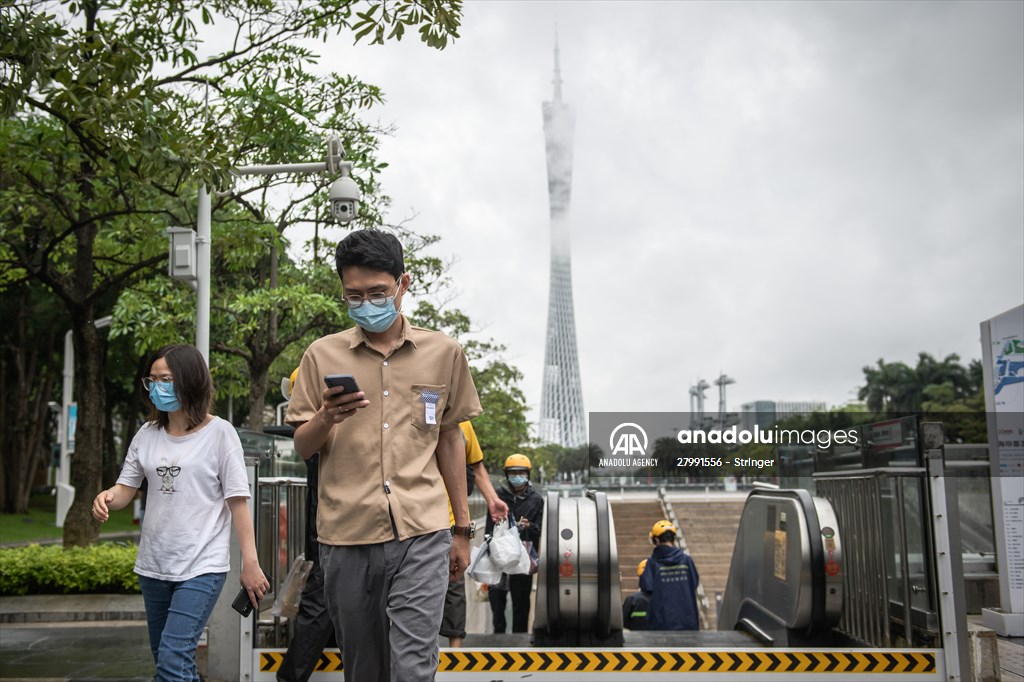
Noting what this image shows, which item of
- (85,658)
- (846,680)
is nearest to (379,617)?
(846,680)

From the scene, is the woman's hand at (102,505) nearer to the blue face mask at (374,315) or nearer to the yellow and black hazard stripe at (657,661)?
the blue face mask at (374,315)

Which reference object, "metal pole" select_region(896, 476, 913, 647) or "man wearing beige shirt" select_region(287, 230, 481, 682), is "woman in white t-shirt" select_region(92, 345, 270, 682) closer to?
"man wearing beige shirt" select_region(287, 230, 481, 682)

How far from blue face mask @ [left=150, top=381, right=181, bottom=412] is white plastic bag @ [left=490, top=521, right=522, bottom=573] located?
3203 mm

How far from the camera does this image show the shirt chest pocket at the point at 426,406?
136 inches

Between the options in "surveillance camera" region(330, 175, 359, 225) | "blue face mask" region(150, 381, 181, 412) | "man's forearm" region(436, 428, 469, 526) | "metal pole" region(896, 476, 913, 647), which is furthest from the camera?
"surveillance camera" region(330, 175, 359, 225)

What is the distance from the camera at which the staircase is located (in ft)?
102

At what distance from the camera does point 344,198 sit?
10.7 meters

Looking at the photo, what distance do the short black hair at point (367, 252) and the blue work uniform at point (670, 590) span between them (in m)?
5.81

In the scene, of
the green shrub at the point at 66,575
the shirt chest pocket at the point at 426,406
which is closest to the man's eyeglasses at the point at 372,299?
the shirt chest pocket at the point at 426,406

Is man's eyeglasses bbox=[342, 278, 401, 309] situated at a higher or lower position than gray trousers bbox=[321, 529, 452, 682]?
higher

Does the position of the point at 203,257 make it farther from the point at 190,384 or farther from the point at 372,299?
the point at 372,299

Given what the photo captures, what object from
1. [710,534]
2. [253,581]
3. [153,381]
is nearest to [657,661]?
[253,581]

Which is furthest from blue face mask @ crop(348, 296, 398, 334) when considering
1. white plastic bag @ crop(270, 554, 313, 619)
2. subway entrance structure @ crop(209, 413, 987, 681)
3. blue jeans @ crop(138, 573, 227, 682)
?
white plastic bag @ crop(270, 554, 313, 619)

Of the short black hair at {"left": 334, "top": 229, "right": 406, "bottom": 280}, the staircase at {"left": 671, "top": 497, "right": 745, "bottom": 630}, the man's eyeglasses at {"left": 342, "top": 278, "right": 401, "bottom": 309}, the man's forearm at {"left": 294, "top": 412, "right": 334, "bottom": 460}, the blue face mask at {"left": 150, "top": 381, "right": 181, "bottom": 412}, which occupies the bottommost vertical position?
the staircase at {"left": 671, "top": 497, "right": 745, "bottom": 630}
